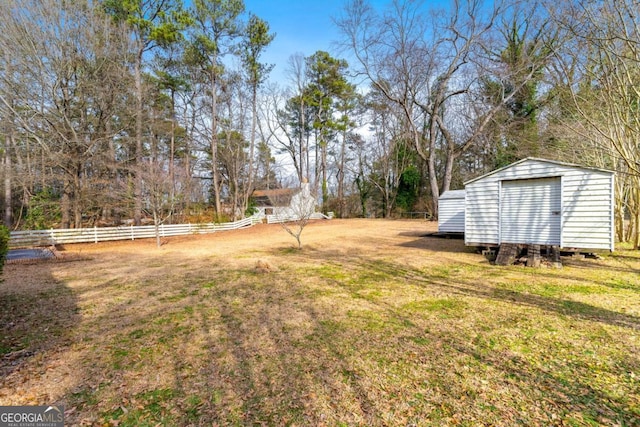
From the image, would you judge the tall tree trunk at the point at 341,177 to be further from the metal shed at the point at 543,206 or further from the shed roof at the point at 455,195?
the metal shed at the point at 543,206

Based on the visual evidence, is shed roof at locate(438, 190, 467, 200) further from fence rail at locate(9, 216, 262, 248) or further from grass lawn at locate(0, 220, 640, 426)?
fence rail at locate(9, 216, 262, 248)

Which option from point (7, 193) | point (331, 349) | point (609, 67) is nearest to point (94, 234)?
point (7, 193)

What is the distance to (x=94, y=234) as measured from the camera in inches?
518

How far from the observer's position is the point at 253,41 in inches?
813

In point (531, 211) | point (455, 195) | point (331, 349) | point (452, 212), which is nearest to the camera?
point (331, 349)

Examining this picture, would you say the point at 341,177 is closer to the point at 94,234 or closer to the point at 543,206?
the point at 94,234

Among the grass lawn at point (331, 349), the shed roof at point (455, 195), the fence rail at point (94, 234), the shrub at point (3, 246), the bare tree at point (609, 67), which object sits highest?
the bare tree at point (609, 67)

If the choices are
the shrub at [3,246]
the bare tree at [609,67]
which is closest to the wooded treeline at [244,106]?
the bare tree at [609,67]

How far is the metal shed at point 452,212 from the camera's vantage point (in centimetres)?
1224

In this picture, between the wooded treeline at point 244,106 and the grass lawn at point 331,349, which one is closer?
the grass lawn at point 331,349

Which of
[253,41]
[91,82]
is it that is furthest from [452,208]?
[253,41]

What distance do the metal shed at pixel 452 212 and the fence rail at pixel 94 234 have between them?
42.3 feet

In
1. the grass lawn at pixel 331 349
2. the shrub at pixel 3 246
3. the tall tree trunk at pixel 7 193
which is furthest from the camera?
the tall tree trunk at pixel 7 193

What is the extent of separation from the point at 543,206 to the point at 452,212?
189 inches
